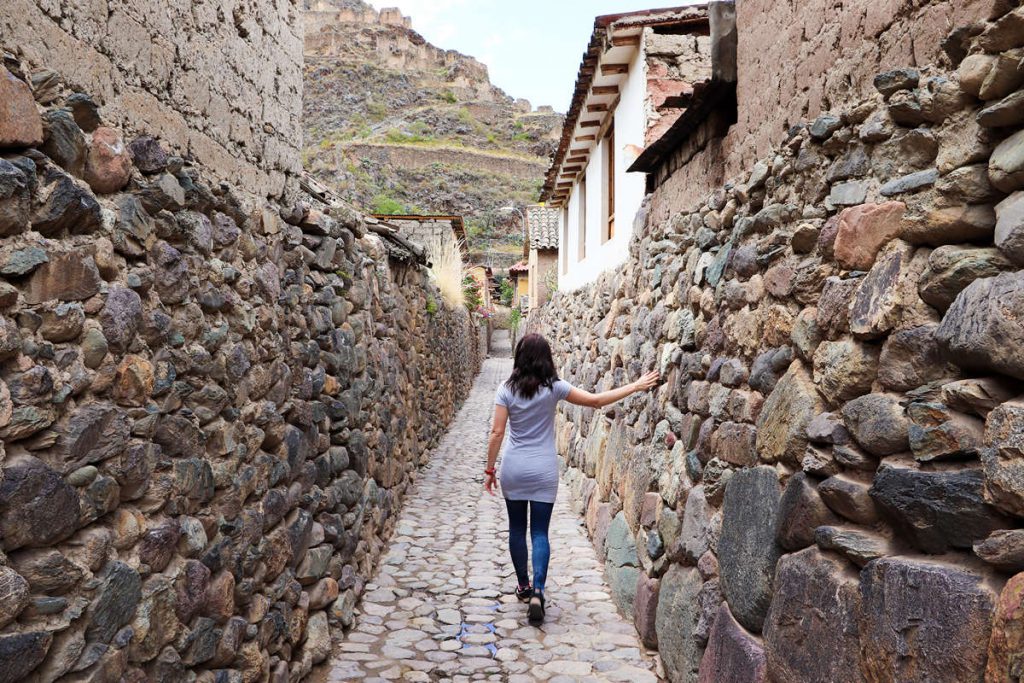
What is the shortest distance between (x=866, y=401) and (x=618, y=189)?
5.59m

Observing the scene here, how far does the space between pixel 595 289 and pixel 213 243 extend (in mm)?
5501

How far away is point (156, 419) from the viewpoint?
2211 millimetres

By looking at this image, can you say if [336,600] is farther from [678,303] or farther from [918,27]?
[918,27]

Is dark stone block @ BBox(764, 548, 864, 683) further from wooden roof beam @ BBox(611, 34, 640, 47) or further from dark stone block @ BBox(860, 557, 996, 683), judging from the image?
wooden roof beam @ BBox(611, 34, 640, 47)

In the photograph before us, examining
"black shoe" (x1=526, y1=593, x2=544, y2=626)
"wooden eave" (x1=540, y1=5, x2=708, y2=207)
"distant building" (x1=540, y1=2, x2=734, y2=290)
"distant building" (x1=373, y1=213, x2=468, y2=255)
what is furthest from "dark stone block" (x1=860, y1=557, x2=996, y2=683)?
"distant building" (x1=373, y1=213, x2=468, y2=255)

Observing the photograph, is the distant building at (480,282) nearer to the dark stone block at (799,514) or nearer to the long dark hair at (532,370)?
the long dark hair at (532,370)

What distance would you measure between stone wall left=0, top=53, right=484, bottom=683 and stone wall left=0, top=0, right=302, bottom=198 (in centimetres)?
11

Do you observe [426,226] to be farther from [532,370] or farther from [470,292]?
[532,370]

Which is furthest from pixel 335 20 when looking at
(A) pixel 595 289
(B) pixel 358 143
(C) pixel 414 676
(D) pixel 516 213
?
(C) pixel 414 676

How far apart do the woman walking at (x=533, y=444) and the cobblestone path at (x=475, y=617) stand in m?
0.30

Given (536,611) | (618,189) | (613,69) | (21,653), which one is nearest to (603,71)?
(613,69)

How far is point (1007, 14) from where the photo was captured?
1.62 metres

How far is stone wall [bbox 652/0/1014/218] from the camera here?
2074 millimetres

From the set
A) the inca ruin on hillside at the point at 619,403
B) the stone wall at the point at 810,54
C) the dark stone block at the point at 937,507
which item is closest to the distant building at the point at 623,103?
the stone wall at the point at 810,54
